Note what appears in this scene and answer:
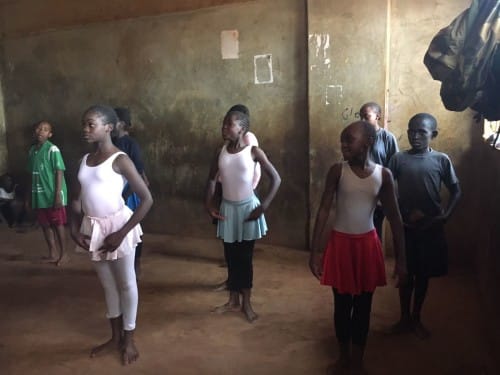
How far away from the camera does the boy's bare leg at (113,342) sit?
10.5 feet

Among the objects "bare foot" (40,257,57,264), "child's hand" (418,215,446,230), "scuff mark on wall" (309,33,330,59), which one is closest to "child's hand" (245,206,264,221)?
"child's hand" (418,215,446,230)

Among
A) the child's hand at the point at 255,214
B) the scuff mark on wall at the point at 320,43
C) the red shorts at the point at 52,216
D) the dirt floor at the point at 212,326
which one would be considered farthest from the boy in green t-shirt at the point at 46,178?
the scuff mark on wall at the point at 320,43

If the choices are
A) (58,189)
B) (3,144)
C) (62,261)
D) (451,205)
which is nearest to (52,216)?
(58,189)

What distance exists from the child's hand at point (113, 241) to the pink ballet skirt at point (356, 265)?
1.21 m

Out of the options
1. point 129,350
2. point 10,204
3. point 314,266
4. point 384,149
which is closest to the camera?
point 314,266

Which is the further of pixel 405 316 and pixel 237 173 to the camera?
pixel 237 173

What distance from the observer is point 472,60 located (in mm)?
2355

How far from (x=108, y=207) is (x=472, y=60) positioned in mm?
2133

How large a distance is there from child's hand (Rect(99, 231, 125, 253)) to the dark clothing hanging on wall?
2.01m

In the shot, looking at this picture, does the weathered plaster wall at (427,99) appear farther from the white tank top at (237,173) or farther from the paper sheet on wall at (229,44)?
the white tank top at (237,173)

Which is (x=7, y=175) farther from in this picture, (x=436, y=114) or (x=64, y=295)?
(x=436, y=114)

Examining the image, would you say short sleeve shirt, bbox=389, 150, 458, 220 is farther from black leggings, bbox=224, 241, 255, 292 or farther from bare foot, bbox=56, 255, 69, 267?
bare foot, bbox=56, 255, 69, 267

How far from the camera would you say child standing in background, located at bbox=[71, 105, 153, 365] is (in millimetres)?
2863

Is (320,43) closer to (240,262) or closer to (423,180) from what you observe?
(423,180)
